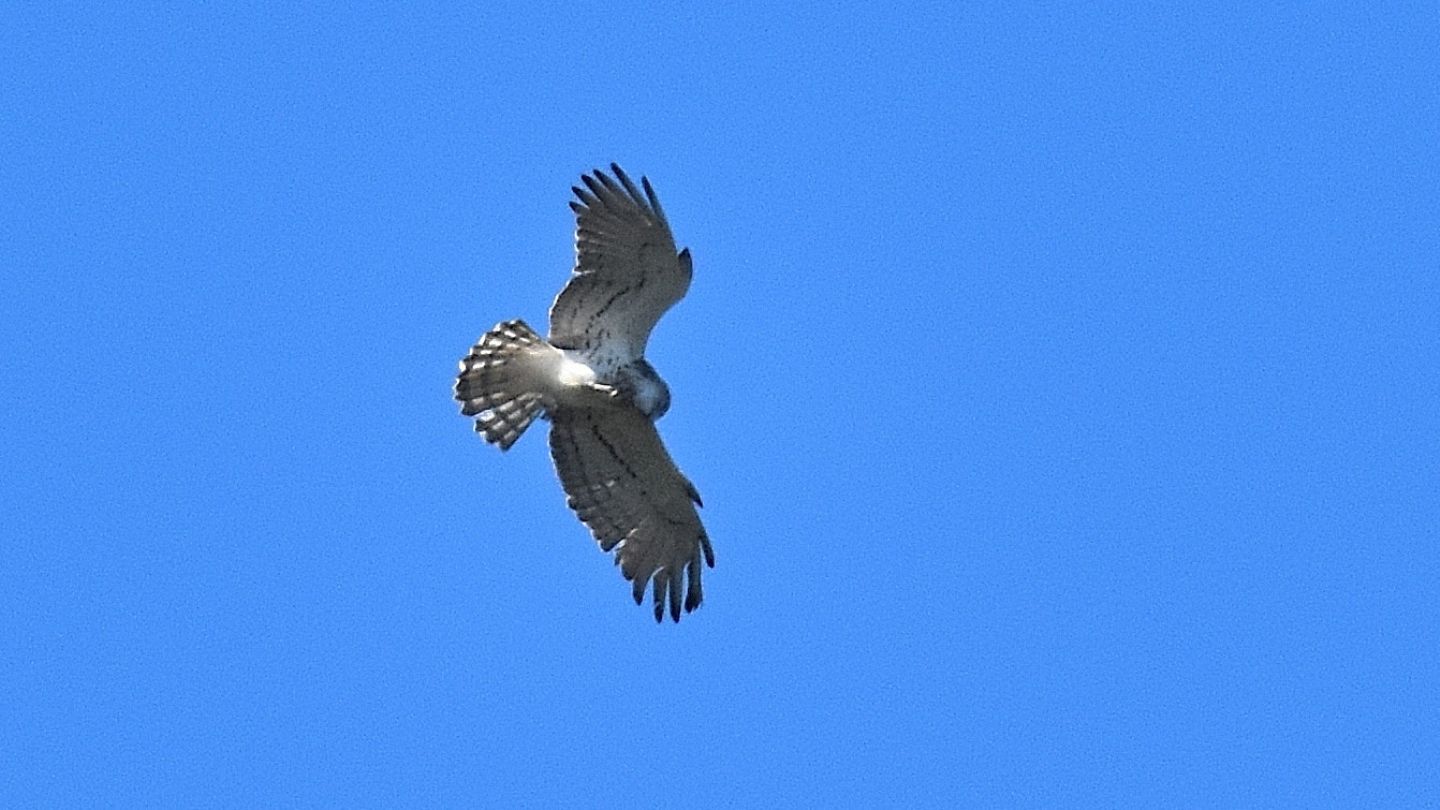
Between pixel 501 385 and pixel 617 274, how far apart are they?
140 centimetres

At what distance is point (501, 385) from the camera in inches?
1043

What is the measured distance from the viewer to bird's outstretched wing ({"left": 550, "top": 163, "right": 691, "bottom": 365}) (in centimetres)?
2558

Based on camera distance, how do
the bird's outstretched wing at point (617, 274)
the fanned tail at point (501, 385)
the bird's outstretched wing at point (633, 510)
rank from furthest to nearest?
the bird's outstretched wing at point (633, 510)
the fanned tail at point (501, 385)
the bird's outstretched wing at point (617, 274)

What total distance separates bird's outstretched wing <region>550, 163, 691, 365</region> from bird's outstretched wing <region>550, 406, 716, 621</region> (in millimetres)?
748

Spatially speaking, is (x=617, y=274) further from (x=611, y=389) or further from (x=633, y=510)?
(x=633, y=510)

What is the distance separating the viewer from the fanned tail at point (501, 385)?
86.4 feet

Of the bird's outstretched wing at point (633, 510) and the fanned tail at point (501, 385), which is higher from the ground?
the fanned tail at point (501, 385)

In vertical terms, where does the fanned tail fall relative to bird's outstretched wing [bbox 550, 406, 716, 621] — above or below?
above

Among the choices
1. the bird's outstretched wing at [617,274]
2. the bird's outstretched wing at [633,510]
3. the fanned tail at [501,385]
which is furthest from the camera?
the bird's outstretched wing at [633,510]

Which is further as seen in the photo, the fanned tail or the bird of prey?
the fanned tail

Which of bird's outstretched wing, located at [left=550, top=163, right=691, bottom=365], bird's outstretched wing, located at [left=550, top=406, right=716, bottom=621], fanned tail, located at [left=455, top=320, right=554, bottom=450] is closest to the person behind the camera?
bird's outstretched wing, located at [left=550, top=163, right=691, bottom=365]

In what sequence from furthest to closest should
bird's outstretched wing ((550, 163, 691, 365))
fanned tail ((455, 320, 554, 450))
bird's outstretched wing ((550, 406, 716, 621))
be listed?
bird's outstretched wing ((550, 406, 716, 621))
fanned tail ((455, 320, 554, 450))
bird's outstretched wing ((550, 163, 691, 365))

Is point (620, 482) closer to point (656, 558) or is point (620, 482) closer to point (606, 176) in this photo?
point (656, 558)

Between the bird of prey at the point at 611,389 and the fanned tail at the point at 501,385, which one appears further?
the fanned tail at the point at 501,385
